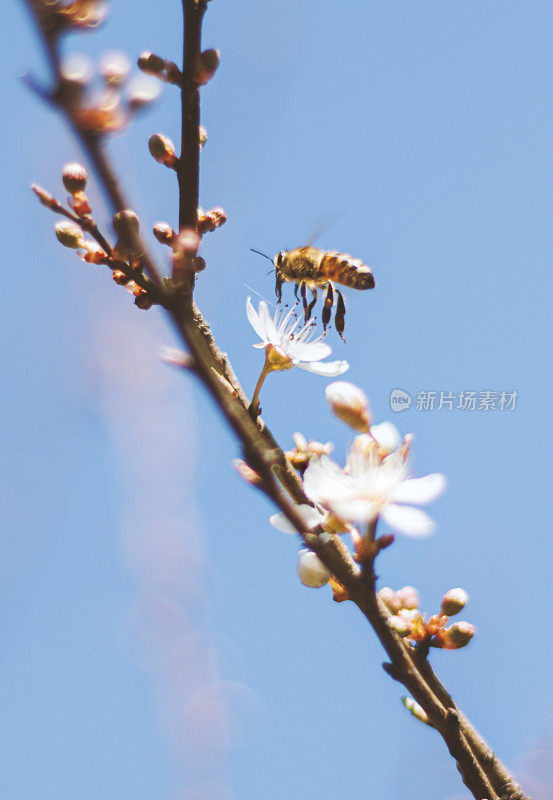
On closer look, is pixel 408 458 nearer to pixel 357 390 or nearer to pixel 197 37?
pixel 357 390

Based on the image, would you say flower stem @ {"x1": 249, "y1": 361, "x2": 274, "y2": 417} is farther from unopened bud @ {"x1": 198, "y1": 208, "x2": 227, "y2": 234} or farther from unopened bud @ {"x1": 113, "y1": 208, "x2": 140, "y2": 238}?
unopened bud @ {"x1": 113, "y1": 208, "x2": 140, "y2": 238}

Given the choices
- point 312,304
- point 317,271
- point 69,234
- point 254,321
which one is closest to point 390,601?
point 254,321

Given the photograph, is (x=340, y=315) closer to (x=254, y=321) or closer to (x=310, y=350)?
(x=310, y=350)

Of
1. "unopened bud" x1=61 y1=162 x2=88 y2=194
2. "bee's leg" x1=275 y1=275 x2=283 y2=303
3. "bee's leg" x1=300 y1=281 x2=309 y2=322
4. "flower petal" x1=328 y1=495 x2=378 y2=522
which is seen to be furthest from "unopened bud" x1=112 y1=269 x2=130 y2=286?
"bee's leg" x1=275 y1=275 x2=283 y2=303

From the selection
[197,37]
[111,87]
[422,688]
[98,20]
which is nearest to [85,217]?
[111,87]

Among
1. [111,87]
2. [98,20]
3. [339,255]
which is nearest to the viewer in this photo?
[98,20]

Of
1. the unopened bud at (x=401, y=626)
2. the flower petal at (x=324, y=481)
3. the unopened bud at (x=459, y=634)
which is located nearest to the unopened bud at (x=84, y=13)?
the flower petal at (x=324, y=481)

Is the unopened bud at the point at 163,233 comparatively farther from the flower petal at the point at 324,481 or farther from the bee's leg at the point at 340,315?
the bee's leg at the point at 340,315
